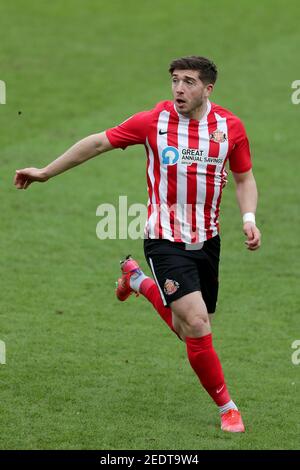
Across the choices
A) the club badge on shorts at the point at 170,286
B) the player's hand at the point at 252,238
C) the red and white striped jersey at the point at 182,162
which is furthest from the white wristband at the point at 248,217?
the club badge on shorts at the point at 170,286

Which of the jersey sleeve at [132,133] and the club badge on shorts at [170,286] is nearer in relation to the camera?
the club badge on shorts at [170,286]

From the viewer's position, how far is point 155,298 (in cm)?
827

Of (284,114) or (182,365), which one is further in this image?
(284,114)

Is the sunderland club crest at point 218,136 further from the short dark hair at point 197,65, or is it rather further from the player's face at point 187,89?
the short dark hair at point 197,65

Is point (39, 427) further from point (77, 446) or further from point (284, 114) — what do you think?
point (284, 114)

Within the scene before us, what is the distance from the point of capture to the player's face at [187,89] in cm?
736

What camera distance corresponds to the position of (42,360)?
338 inches

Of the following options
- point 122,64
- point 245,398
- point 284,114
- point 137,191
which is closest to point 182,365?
point 245,398

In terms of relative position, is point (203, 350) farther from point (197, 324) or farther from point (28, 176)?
point (28, 176)

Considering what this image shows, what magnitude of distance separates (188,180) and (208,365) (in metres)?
1.24

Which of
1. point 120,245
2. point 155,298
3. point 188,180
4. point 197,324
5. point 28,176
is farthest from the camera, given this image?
point 120,245

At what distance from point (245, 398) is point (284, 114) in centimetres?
1034

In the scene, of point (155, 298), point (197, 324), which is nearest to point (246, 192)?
point (197, 324)
